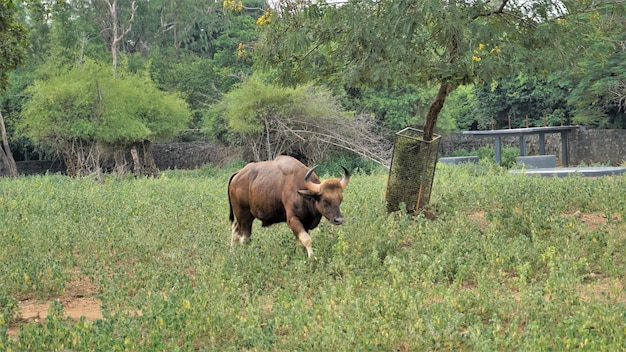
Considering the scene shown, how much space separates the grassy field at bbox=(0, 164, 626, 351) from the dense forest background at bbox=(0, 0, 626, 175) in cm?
1308

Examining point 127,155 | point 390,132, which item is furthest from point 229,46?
point 390,132

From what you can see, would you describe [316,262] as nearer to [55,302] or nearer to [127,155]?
[55,302]

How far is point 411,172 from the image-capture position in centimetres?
1262

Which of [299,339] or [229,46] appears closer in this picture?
[299,339]

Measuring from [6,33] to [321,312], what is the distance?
10.1 meters

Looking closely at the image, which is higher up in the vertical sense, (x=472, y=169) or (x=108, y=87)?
(x=108, y=87)

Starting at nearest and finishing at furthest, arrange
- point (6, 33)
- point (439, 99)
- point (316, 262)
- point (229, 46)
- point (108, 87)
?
point (316, 262), point (439, 99), point (6, 33), point (108, 87), point (229, 46)

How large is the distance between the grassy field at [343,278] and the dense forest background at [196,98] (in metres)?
13.1

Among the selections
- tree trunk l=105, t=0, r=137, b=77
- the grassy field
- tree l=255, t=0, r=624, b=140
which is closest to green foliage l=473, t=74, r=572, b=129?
tree trunk l=105, t=0, r=137, b=77

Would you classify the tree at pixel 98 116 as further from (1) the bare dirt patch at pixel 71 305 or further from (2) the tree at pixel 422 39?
(1) the bare dirt patch at pixel 71 305

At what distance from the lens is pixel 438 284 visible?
8.12 meters

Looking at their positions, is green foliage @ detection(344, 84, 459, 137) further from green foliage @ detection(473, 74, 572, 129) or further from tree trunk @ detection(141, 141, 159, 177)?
tree trunk @ detection(141, 141, 159, 177)

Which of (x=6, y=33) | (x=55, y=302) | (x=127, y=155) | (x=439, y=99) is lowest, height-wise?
(x=127, y=155)

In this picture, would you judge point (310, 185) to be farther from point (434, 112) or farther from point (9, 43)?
point (9, 43)
